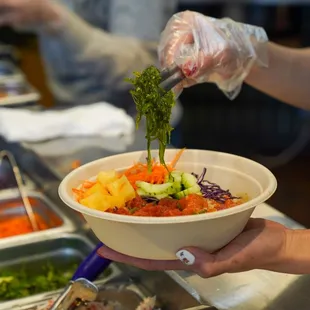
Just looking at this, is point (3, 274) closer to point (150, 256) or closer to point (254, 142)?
point (150, 256)

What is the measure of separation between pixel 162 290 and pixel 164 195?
0.26 m

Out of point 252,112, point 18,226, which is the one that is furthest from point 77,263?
point 252,112

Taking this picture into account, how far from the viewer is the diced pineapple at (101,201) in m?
0.83

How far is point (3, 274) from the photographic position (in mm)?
1189

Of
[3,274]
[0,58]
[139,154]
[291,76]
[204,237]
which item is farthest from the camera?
[0,58]

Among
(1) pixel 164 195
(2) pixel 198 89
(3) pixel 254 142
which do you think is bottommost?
(3) pixel 254 142

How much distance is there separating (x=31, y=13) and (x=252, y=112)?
1.95 meters

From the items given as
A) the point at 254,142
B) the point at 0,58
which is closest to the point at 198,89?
the point at 254,142

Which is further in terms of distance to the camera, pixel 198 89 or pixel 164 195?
pixel 198 89

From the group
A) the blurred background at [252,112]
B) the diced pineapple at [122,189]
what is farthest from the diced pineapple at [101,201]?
the blurred background at [252,112]

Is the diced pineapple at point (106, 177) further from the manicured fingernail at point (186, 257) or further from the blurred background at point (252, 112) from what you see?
the blurred background at point (252, 112)

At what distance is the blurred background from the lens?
11.6 feet

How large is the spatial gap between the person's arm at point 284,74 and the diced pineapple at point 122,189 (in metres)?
0.60

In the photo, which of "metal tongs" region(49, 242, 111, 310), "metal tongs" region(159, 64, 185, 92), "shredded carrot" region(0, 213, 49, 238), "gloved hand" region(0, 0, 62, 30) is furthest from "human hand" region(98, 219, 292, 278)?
"gloved hand" region(0, 0, 62, 30)
